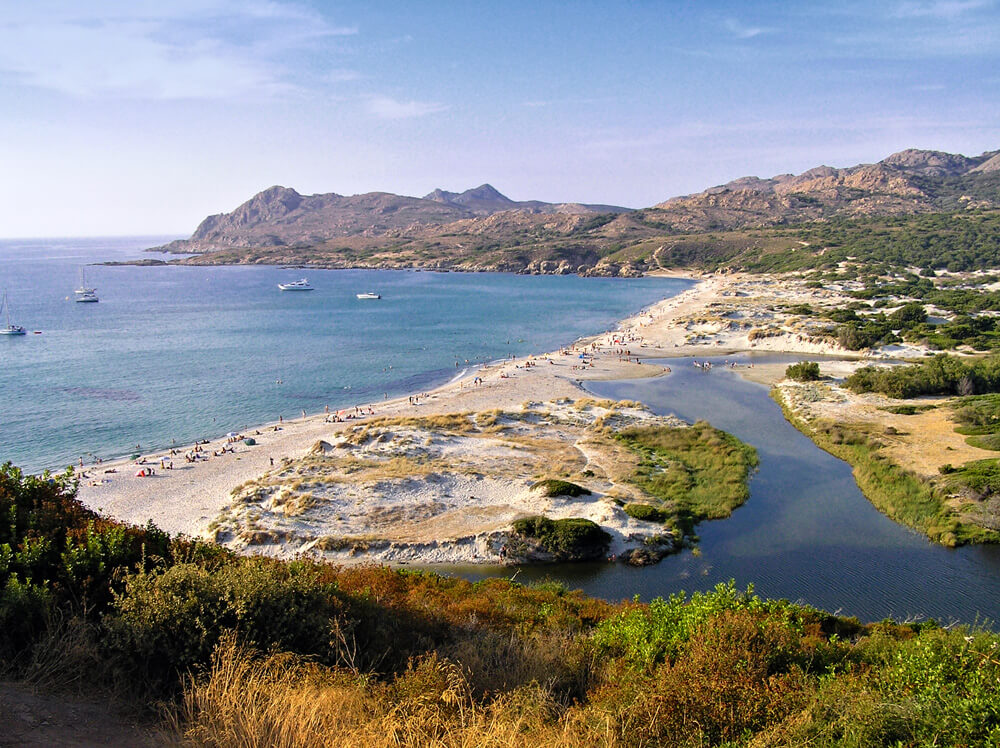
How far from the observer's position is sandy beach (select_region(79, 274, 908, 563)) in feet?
74.0

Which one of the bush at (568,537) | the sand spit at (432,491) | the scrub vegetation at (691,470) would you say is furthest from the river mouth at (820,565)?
the sand spit at (432,491)

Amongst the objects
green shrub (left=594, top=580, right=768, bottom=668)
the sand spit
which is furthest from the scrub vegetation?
green shrub (left=594, top=580, right=768, bottom=668)

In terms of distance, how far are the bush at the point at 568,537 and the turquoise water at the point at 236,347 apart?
79.5 ft

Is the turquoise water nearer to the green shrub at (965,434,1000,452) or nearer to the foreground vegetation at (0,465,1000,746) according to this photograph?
the foreground vegetation at (0,465,1000,746)

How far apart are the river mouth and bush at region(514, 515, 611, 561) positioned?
470 millimetres

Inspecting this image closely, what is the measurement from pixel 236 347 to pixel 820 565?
5929 cm

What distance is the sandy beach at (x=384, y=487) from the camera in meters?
22.6

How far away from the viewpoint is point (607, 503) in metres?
24.3

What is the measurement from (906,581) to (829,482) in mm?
8567

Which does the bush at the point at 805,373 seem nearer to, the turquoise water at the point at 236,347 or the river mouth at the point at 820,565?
the river mouth at the point at 820,565

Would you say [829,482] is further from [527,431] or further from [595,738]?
[595,738]

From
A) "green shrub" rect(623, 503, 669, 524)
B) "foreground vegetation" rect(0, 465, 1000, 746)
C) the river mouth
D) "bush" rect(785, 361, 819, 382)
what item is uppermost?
"foreground vegetation" rect(0, 465, 1000, 746)

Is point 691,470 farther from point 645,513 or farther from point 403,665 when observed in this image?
point 403,665

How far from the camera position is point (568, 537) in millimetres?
21781
